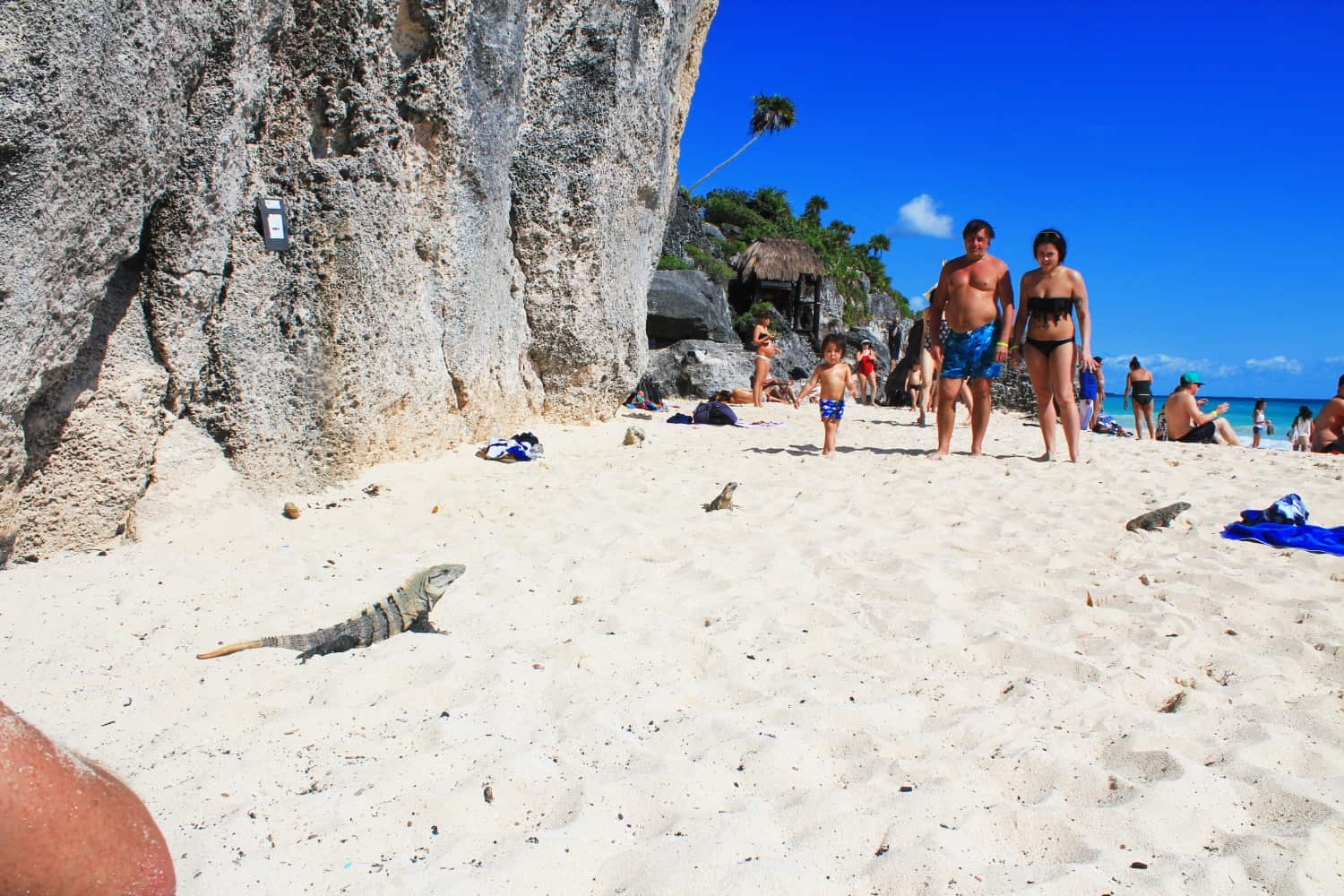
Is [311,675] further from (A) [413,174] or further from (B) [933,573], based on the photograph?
(A) [413,174]

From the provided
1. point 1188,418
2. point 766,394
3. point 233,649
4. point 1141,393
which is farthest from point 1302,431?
point 233,649

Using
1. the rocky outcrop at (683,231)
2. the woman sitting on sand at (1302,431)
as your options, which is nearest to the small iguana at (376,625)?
the woman sitting on sand at (1302,431)

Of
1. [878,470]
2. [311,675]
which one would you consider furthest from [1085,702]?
[878,470]

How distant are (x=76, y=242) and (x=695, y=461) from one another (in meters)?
4.15

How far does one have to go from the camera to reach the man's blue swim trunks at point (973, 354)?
6246 mm

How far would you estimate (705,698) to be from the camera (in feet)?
8.14

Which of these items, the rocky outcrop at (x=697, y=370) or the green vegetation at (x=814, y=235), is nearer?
the rocky outcrop at (x=697, y=370)

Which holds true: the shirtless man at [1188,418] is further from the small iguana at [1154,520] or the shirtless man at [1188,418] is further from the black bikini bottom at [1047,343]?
the small iguana at [1154,520]

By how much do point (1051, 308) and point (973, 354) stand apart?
65 centimetres

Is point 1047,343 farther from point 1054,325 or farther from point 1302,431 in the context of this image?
point 1302,431

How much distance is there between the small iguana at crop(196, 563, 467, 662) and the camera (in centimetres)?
274

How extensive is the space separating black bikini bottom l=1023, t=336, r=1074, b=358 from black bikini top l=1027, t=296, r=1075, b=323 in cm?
15

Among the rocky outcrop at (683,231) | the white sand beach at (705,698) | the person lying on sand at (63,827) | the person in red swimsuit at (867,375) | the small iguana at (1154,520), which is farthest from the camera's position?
the rocky outcrop at (683,231)

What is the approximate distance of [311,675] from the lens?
101 inches
